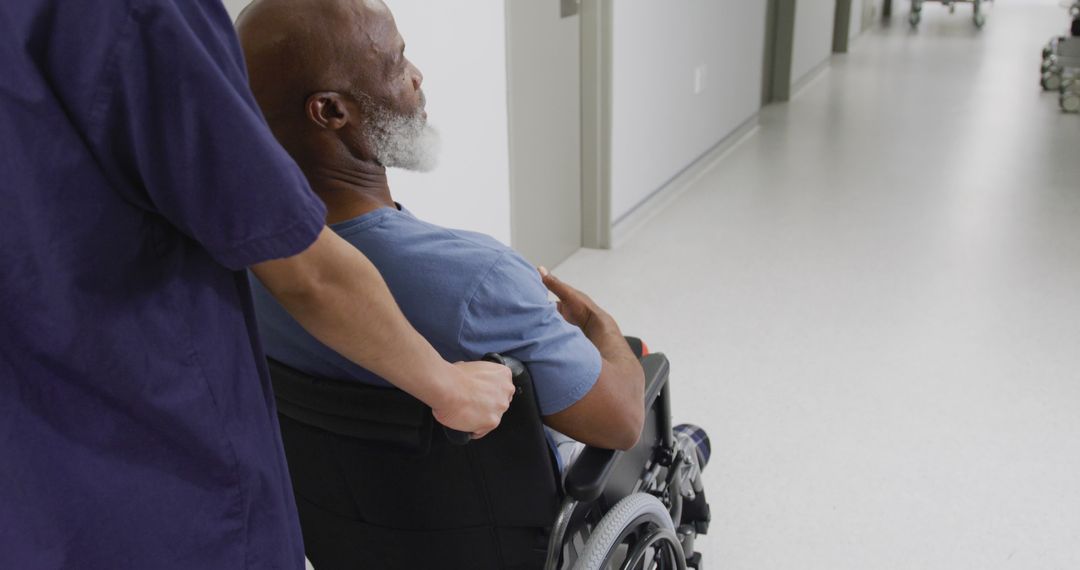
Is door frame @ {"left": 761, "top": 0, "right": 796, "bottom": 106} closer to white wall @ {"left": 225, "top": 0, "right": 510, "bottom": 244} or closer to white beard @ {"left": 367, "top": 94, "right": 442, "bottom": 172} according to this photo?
white wall @ {"left": 225, "top": 0, "right": 510, "bottom": 244}

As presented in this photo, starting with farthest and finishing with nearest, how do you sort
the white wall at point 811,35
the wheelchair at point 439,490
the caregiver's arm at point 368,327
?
the white wall at point 811,35, the wheelchair at point 439,490, the caregiver's arm at point 368,327

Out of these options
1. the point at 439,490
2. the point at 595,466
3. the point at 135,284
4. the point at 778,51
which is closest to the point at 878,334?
the point at 595,466

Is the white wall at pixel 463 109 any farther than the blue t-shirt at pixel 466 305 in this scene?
Yes

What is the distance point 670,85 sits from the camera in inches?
161

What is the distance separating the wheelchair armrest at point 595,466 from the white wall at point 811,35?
204 inches

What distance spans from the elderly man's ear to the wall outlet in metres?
3.52

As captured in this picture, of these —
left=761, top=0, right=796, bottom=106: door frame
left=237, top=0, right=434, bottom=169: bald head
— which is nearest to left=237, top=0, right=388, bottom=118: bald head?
left=237, top=0, right=434, bottom=169: bald head

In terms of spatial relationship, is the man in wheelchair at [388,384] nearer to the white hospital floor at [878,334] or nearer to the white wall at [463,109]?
the white hospital floor at [878,334]

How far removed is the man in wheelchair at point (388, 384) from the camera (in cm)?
103

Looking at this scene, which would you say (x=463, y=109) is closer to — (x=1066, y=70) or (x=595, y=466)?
(x=595, y=466)

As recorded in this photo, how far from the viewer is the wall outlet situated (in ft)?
14.4

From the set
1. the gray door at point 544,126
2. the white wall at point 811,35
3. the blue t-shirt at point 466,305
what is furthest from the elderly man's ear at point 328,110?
the white wall at point 811,35

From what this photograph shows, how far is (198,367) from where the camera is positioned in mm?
744

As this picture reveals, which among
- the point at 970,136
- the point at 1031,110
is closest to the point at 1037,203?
the point at 970,136
